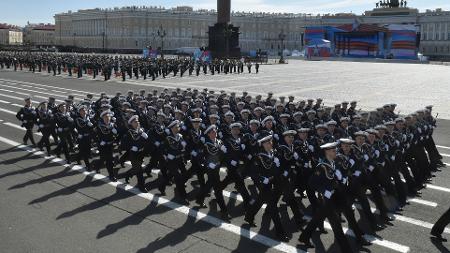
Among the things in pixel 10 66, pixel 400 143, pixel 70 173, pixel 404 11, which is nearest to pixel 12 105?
pixel 70 173

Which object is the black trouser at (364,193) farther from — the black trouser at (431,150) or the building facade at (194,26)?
the building facade at (194,26)

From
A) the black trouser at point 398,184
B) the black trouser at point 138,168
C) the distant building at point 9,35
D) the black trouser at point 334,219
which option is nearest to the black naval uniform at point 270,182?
the black trouser at point 334,219

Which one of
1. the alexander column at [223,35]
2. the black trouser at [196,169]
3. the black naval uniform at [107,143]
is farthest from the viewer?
the alexander column at [223,35]

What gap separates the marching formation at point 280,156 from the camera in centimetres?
757

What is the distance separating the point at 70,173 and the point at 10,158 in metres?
2.74

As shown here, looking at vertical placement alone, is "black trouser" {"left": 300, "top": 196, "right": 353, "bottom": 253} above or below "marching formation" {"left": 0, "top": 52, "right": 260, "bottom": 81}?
below

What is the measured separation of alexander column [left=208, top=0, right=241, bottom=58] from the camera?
2557 inches

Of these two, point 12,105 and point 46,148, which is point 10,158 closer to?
point 46,148

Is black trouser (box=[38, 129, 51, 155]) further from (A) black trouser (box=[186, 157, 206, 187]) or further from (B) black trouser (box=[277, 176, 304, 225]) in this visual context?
(B) black trouser (box=[277, 176, 304, 225])

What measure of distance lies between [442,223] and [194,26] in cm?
13583

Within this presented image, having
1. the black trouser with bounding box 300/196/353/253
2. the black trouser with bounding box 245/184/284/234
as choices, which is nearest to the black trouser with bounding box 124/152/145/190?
the black trouser with bounding box 245/184/284/234

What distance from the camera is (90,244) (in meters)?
7.49

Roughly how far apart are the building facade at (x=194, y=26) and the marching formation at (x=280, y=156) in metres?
102

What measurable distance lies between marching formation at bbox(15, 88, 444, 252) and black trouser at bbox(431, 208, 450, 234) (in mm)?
923
